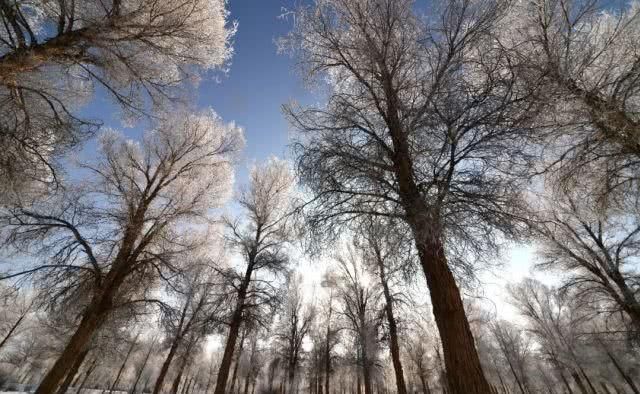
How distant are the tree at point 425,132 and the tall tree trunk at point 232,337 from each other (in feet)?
20.9

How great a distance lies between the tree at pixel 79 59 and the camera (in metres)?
4.97

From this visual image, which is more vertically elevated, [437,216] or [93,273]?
[93,273]

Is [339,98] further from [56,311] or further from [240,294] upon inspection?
[56,311]

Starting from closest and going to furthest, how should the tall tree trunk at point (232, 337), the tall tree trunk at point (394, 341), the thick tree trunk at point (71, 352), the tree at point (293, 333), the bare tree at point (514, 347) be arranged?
the thick tree trunk at point (71, 352) → the tall tree trunk at point (232, 337) → the tall tree trunk at point (394, 341) → the tree at point (293, 333) → the bare tree at point (514, 347)

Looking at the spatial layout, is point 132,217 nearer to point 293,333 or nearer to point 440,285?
point 440,285

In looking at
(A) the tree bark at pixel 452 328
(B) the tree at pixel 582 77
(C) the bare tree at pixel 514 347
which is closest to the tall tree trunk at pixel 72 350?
(A) the tree bark at pixel 452 328

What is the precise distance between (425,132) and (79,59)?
6.67m

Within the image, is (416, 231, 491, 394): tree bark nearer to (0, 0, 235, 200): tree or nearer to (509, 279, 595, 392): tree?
(0, 0, 235, 200): tree

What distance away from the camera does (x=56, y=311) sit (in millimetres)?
7363

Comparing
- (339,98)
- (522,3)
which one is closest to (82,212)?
(339,98)

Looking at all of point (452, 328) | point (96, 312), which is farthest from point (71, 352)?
point (452, 328)

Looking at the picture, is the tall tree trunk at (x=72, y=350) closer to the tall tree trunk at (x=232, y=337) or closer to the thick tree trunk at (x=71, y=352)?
the thick tree trunk at (x=71, y=352)

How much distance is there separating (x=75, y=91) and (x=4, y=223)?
372cm

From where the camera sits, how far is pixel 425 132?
4.85 meters
